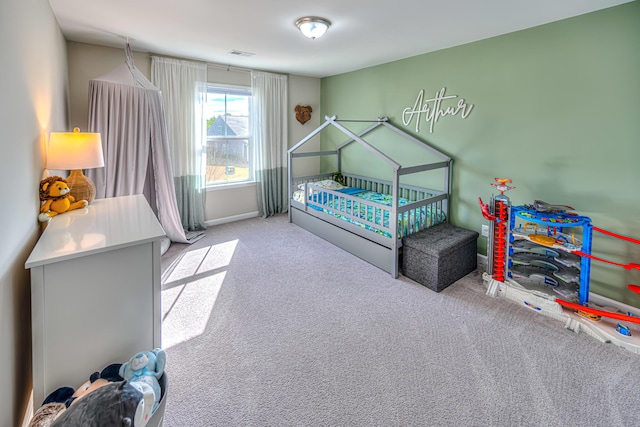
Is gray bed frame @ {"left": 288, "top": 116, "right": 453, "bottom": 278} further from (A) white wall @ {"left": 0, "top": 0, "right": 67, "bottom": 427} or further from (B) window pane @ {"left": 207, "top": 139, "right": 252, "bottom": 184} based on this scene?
(A) white wall @ {"left": 0, "top": 0, "right": 67, "bottom": 427}

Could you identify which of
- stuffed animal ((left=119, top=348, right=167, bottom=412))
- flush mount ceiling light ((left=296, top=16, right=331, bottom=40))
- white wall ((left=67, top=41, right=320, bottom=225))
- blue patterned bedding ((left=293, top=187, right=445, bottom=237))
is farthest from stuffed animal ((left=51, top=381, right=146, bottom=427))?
white wall ((left=67, top=41, right=320, bottom=225))

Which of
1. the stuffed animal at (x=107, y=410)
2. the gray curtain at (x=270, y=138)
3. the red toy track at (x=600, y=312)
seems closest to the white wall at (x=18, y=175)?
the stuffed animal at (x=107, y=410)

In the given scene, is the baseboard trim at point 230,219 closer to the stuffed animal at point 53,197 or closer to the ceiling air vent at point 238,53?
the ceiling air vent at point 238,53

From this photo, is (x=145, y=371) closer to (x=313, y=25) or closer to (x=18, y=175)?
(x=18, y=175)

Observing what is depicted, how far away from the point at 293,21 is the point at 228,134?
2.43 meters

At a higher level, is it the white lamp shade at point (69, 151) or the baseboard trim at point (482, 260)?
the white lamp shade at point (69, 151)

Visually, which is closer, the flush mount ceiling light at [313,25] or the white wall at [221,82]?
the flush mount ceiling light at [313,25]

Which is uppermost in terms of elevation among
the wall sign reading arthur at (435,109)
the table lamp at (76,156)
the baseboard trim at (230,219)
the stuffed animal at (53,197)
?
the wall sign reading arthur at (435,109)

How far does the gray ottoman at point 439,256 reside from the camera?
9.52 ft

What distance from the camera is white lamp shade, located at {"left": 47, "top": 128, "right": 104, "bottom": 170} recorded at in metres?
2.07

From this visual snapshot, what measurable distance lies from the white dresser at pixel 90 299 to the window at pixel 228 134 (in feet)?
10.4

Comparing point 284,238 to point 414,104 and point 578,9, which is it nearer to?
point 414,104

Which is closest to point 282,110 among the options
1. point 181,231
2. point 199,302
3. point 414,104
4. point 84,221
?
point 414,104

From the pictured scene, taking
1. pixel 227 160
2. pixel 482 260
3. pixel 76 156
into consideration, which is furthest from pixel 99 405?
pixel 227 160
